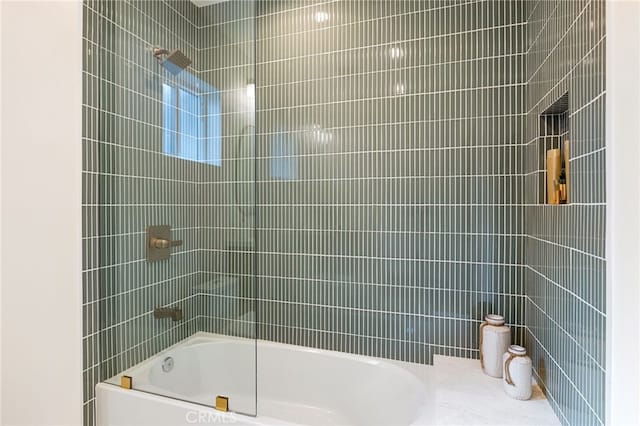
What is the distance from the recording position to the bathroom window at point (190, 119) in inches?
66.9

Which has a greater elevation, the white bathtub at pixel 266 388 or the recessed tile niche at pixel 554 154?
the recessed tile niche at pixel 554 154

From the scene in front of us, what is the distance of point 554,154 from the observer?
51.5 inches

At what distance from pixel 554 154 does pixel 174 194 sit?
1716 millimetres

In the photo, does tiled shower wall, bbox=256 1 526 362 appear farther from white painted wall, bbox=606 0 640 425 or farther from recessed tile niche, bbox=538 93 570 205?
white painted wall, bbox=606 0 640 425

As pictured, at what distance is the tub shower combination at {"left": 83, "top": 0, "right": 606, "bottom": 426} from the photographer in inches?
60.8

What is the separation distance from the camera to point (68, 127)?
1.47m

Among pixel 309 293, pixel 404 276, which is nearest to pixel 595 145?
pixel 404 276

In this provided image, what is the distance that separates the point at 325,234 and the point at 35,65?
4.98 feet

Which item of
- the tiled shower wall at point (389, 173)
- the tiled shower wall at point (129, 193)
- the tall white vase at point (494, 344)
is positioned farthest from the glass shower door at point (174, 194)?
the tall white vase at point (494, 344)

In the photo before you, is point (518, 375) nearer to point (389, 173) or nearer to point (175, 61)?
point (389, 173)

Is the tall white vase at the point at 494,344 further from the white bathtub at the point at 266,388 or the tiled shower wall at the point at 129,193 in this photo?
the tiled shower wall at the point at 129,193

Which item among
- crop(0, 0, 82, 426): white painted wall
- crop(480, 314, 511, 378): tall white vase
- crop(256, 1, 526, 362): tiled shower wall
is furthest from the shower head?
crop(480, 314, 511, 378): tall white vase

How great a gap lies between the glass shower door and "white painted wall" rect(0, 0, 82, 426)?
0.35 ft

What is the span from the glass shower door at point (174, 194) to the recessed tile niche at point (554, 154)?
128cm
